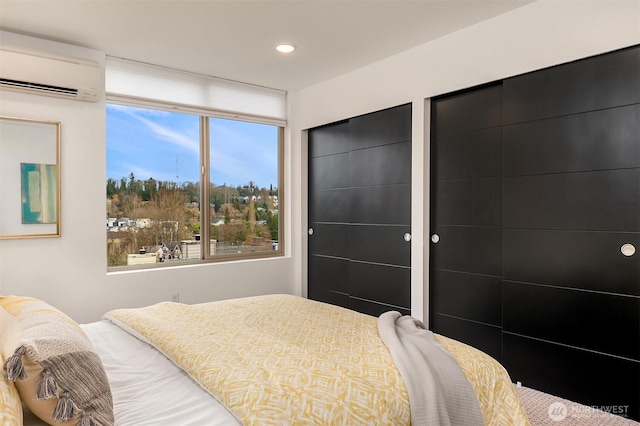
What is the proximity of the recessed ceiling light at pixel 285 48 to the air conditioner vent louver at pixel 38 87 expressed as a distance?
161cm

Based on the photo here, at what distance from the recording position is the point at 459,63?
10.7ft

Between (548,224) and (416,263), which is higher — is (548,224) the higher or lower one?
the higher one

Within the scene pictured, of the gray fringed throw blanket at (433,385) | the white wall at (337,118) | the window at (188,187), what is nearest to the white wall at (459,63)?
the white wall at (337,118)

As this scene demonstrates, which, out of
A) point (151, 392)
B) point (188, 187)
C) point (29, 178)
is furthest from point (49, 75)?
point (151, 392)

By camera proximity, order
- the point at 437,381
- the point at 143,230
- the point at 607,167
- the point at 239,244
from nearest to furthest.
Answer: the point at 437,381, the point at 607,167, the point at 143,230, the point at 239,244

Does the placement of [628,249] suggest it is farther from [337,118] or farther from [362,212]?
[337,118]

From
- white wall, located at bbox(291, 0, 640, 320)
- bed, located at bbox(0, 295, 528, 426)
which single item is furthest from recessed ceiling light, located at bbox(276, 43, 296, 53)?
bed, located at bbox(0, 295, 528, 426)

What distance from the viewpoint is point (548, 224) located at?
2.78m

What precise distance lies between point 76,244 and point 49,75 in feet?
4.25

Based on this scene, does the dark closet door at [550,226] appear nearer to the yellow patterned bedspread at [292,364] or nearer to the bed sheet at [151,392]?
the yellow patterned bedspread at [292,364]

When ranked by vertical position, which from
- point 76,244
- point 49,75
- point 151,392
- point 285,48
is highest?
point 285,48

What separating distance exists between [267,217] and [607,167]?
3297 millimetres

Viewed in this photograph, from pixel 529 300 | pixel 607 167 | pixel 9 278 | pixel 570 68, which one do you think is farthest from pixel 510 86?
pixel 9 278

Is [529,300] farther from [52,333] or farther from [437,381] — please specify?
[52,333]
